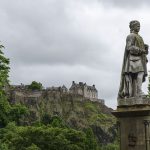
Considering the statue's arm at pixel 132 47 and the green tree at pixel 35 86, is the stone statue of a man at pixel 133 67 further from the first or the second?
the green tree at pixel 35 86

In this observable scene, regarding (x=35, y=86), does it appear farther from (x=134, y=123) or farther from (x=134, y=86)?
(x=134, y=123)

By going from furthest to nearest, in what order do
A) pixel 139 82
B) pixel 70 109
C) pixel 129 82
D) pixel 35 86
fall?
pixel 35 86, pixel 70 109, pixel 129 82, pixel 139 82

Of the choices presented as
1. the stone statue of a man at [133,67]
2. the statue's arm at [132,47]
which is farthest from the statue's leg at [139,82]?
the statue's arm at [132,47]

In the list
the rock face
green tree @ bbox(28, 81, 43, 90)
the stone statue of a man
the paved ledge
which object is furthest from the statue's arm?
green tree @ bbox(28, 81, 43, 90)

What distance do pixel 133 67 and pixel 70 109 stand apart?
151 metres

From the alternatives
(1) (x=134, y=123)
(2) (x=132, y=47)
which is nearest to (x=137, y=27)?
(2) (x=132, y=47)

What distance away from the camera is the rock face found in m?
152

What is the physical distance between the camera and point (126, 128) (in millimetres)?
14484

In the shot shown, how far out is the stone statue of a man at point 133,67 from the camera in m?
15.0

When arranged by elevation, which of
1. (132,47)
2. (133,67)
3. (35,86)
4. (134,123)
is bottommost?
(134,123)

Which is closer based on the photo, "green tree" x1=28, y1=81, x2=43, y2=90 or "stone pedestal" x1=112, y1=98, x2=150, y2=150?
"stone pedestal" x1=112, y1=98, x2=150, y2=150

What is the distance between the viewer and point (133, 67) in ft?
49.8

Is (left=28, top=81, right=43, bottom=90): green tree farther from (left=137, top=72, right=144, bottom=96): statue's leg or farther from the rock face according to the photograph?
(left=137, top=72, right=144, bottom=96): statue's leg

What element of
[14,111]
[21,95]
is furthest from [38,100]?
[14,111]
